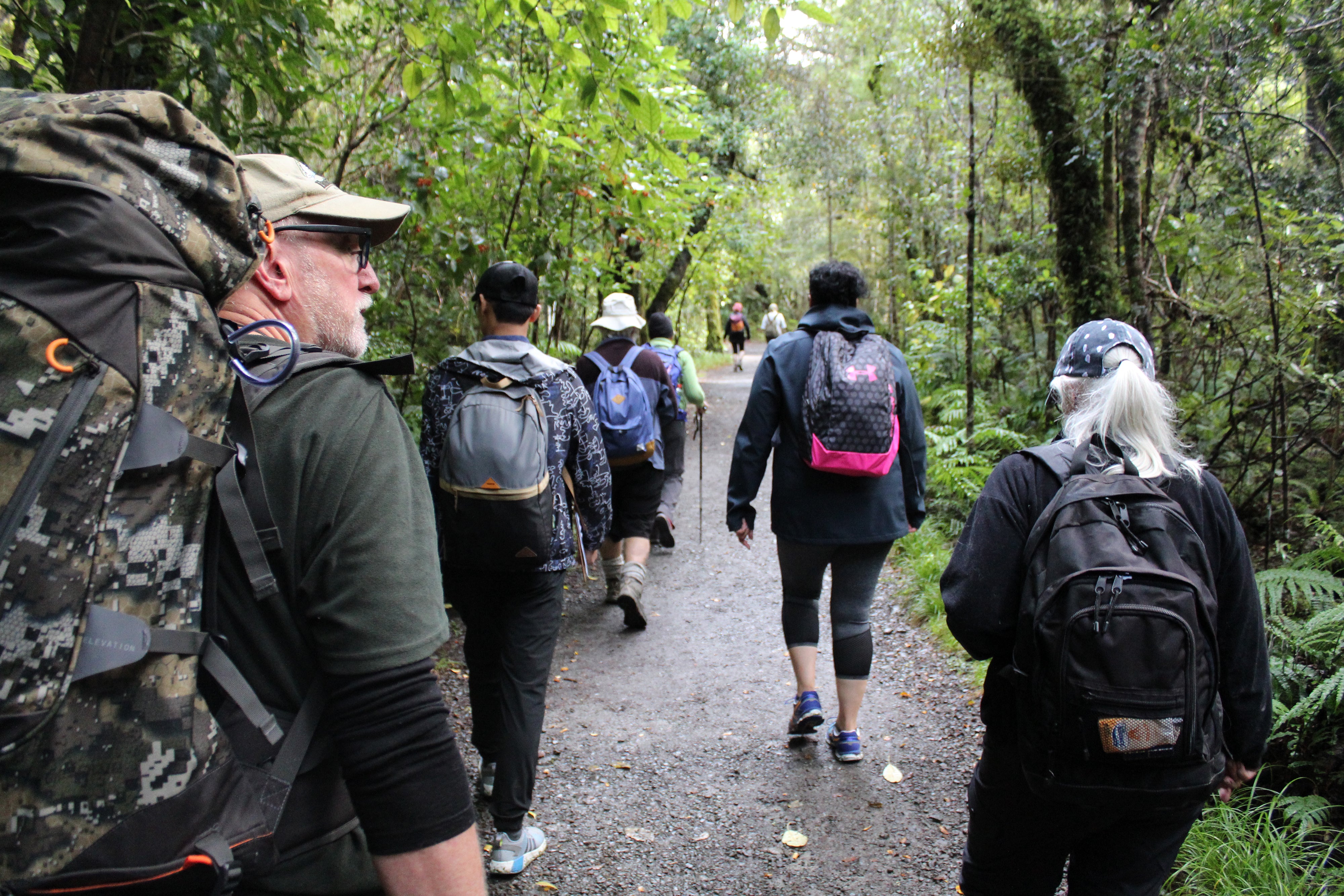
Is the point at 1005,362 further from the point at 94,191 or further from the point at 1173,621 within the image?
the point at 94,191

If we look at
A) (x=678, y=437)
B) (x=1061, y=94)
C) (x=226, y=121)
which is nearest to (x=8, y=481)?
(x=226, y=121)

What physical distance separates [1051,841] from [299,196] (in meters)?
2.39

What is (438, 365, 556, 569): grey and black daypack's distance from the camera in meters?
3.14

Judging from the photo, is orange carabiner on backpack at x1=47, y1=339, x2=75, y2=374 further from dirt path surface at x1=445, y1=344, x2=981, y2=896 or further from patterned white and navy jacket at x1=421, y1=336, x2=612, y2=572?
dirt path surface at x1=445, y1=344, x2=981, y2=896

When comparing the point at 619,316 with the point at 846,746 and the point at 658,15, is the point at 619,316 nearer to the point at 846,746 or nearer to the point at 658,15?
the point at 658,15

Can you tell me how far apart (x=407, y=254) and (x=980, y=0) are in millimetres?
6021

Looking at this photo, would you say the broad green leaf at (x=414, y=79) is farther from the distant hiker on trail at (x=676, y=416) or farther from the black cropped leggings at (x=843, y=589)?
the distant hiker on trail at (x=676, y=416)

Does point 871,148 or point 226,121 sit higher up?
point 871,148

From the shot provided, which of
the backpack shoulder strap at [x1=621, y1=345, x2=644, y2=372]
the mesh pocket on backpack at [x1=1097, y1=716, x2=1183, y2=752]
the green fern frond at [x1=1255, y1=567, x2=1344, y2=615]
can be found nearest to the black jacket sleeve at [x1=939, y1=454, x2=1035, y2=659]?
the mesh pocket on backpack at [x1=1097, y1=716, x2=1183, y2=752]

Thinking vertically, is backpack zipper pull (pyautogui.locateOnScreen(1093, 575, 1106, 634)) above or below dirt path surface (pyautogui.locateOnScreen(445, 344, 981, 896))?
above

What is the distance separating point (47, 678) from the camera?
3.09 feet

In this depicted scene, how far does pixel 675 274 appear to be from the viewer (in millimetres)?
15812

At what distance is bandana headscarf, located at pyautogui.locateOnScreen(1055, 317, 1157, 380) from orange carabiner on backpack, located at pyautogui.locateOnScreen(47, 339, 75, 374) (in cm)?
229

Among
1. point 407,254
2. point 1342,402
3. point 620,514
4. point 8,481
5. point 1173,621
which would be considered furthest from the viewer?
point 620,514
